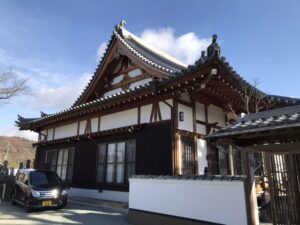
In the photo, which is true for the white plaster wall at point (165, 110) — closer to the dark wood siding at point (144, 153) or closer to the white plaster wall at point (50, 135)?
the dark wood siding at point (144, 153)

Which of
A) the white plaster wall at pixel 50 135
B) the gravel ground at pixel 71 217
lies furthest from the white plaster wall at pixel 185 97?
the white plaster wall at pixel 50 135

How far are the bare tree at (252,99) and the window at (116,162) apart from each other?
190 inches

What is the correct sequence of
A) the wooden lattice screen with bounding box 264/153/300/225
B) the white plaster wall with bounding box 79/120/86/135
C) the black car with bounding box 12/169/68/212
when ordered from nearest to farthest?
the wooden lattice screen with bounding box 264/153/300/225, the black car with bounding box 12/169/68/212, the white plaster wall with bounding box 79/120/86/135

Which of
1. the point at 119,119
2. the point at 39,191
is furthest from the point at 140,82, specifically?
the point at 39,191

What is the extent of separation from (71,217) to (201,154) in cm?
544

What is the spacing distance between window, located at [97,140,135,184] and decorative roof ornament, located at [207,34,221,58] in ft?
16.9

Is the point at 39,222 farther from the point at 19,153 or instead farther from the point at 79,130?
the point at 19,153

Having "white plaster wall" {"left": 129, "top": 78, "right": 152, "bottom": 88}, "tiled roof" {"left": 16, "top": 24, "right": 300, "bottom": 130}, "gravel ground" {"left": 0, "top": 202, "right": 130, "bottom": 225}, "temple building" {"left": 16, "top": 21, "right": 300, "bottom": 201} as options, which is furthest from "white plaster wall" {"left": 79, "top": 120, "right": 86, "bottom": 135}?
"gravel ground" {"left": 0, "top": 202, "right": 130, "bottom": 225}

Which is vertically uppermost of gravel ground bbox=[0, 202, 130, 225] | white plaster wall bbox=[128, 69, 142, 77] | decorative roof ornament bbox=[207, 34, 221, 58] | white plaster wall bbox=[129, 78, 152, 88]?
white plaster wall bbox=[128, 69, 142, 77]

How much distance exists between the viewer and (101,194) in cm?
1141

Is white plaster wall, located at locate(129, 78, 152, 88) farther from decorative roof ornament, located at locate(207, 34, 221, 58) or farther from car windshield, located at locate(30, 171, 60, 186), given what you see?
car windshield, located at locate(30, 171, 60, 186)

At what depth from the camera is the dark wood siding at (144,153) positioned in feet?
30.8

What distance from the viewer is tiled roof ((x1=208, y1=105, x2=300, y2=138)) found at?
4328mm

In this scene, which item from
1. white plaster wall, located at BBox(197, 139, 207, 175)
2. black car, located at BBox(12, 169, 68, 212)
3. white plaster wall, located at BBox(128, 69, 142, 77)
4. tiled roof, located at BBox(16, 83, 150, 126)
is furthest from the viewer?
white plaster wall, located at BBox(128, 69, 142, 77)
